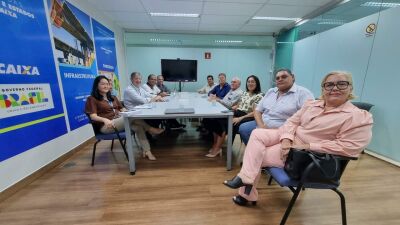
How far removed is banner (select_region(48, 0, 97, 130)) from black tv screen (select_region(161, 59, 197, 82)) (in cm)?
257

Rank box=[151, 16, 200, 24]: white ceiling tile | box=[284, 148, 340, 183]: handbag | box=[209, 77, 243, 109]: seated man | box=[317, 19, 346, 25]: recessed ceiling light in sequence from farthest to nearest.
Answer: box=[151, 16, 200, 24]: white ceiling tile → box=[317, 19, 346, 25]: recessed ceiling light → box=[209, 77, 243, 109]: seated man → box=[284, 148, 340, 183]: handbag

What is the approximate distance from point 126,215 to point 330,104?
188 cm

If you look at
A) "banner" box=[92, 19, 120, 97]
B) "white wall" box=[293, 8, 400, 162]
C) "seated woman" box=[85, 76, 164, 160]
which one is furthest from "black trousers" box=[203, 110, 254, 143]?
"banner" box=[92, 19, 120, 97]

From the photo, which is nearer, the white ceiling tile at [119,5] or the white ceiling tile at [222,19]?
the white ceiling tile at [119,5]

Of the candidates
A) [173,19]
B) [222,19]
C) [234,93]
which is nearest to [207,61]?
[222,19]

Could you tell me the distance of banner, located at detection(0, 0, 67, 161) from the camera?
71.8 inches

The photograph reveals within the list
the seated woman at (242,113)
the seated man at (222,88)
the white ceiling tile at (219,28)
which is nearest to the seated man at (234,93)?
the seated woman at (242,113)

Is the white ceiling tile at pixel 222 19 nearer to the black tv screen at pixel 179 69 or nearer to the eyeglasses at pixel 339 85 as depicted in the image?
the black tv screen at pixel 179 69

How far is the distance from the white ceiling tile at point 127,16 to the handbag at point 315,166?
4.40 meters

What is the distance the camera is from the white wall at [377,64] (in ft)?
8.49

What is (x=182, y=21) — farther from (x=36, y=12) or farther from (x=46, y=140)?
(x=46, y=140)

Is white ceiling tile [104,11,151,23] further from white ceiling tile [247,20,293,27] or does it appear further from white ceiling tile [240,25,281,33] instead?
white ceiling tile [240,25,281,33]

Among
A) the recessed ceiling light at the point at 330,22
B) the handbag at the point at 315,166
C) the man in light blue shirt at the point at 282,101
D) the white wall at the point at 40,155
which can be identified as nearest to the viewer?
the handbag at the point at 315,166

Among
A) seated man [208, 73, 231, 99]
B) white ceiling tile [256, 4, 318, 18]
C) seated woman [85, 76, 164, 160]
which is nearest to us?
seated woman [85, 76, 164, 160]
